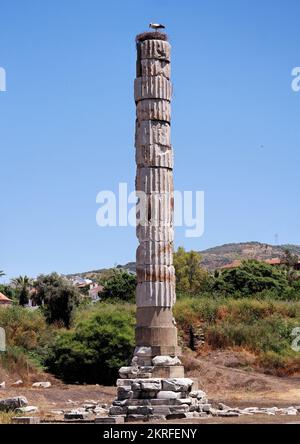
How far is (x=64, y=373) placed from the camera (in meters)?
39.1

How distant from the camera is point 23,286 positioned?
7838 cm

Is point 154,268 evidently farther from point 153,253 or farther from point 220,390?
point 220,390

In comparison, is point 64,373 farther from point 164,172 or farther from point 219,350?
point 164,172

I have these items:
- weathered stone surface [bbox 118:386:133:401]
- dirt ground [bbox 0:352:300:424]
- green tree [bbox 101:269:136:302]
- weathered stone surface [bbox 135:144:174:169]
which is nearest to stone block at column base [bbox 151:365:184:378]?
weathered stone surface [bbox 118:386:133:401]

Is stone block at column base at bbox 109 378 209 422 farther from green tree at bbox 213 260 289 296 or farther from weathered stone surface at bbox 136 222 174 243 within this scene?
green tree at bbox 213 260 289 296

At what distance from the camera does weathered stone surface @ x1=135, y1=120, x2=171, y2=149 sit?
26109 millimetres

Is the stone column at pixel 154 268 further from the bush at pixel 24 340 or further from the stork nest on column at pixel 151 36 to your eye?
the bush at pixel 24 340

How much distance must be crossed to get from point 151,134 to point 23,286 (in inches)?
2128

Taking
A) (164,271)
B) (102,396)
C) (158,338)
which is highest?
(164,271)

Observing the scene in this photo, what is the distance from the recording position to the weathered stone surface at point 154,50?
26.5m
